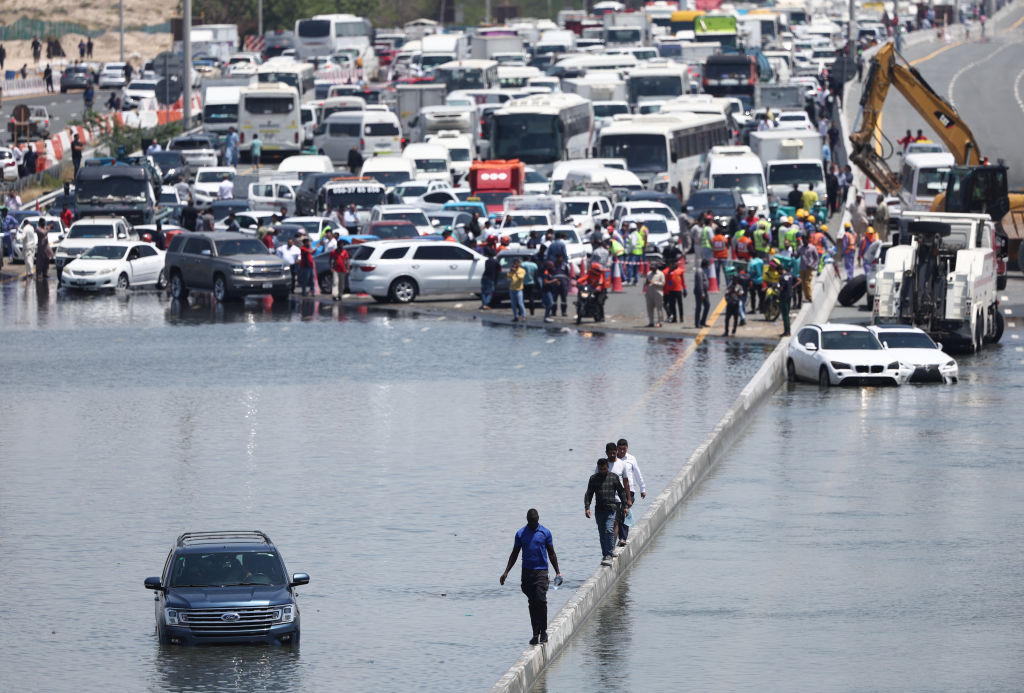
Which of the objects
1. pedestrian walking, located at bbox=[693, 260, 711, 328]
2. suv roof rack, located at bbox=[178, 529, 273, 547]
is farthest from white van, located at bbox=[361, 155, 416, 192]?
suv roof rack, located at bbox=[178, 529, 273, 547]

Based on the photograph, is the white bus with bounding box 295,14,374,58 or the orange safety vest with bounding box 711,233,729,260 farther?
the white bus with bounding box 295,14,374,58

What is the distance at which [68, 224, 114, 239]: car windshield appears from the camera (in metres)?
53.2

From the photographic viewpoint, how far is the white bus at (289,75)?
87.7 m

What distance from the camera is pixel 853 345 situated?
37.2 meters

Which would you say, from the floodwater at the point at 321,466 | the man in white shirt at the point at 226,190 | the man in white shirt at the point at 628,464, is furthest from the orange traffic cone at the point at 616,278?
the man in white shirt at the point at 628,464

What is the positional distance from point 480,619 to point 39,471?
10.1 metres

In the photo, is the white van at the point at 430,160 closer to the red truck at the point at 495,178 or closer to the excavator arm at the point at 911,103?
the red truck at the point at 495,178

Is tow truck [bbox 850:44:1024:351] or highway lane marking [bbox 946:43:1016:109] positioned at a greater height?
highway lane marking [bbox 946:43:1016:109]

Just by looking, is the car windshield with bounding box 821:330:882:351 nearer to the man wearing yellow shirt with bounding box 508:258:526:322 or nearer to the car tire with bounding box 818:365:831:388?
the car tire with bounding box 818:365:831:388

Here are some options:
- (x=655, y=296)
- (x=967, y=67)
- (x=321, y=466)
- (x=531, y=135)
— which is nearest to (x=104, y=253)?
(x=655, y=296)

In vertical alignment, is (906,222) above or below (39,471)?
above

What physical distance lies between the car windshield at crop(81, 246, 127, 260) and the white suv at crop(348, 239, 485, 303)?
6.72 m

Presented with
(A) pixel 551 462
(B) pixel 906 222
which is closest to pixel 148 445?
(A) pixel 551 462

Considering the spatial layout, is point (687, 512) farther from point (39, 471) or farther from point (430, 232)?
point (430, 232)
